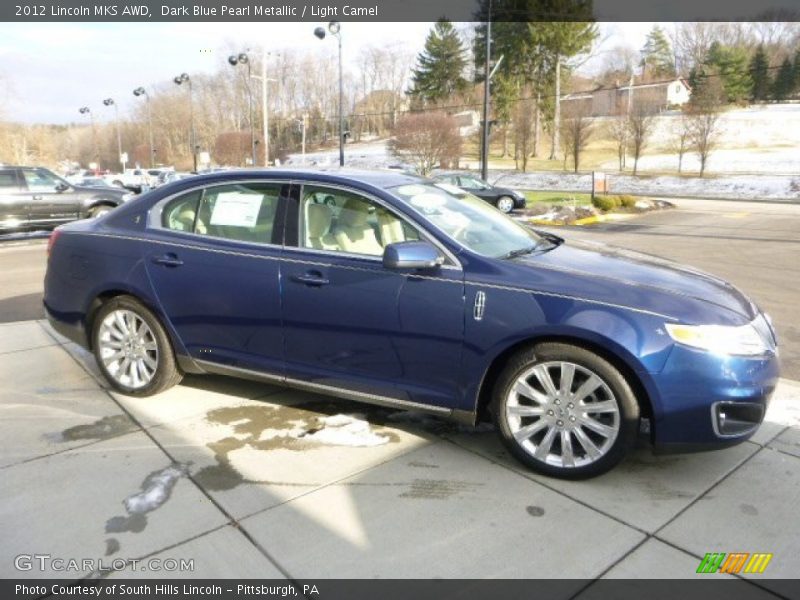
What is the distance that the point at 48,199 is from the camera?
43.6ft

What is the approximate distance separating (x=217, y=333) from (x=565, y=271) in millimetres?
2131

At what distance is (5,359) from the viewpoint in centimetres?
515

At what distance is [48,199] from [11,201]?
68 centimetres

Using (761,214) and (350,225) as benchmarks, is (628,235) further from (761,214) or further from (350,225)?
(350,225)

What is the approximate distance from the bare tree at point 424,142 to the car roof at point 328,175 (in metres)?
29.2

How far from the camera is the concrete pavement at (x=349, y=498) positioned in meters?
2.59

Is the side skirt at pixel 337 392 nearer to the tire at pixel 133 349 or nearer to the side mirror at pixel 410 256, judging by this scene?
the tire at pixel 133 349

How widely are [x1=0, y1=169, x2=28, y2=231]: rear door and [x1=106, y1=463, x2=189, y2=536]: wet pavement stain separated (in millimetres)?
12135

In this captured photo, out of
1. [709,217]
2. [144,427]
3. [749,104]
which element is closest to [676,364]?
[144,427]

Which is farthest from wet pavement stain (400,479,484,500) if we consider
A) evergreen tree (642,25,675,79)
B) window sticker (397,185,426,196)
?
evergreen tree (642,25,675,79)

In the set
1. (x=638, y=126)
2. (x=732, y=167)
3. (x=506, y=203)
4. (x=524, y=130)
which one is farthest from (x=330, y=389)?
(x=524, y=130)

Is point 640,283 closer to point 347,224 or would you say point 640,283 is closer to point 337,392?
point 347,224

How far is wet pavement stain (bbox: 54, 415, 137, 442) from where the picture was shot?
12.1ft

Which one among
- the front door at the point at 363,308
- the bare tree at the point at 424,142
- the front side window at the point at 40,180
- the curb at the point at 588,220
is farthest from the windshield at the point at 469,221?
the bare tree at the point at 424,142
